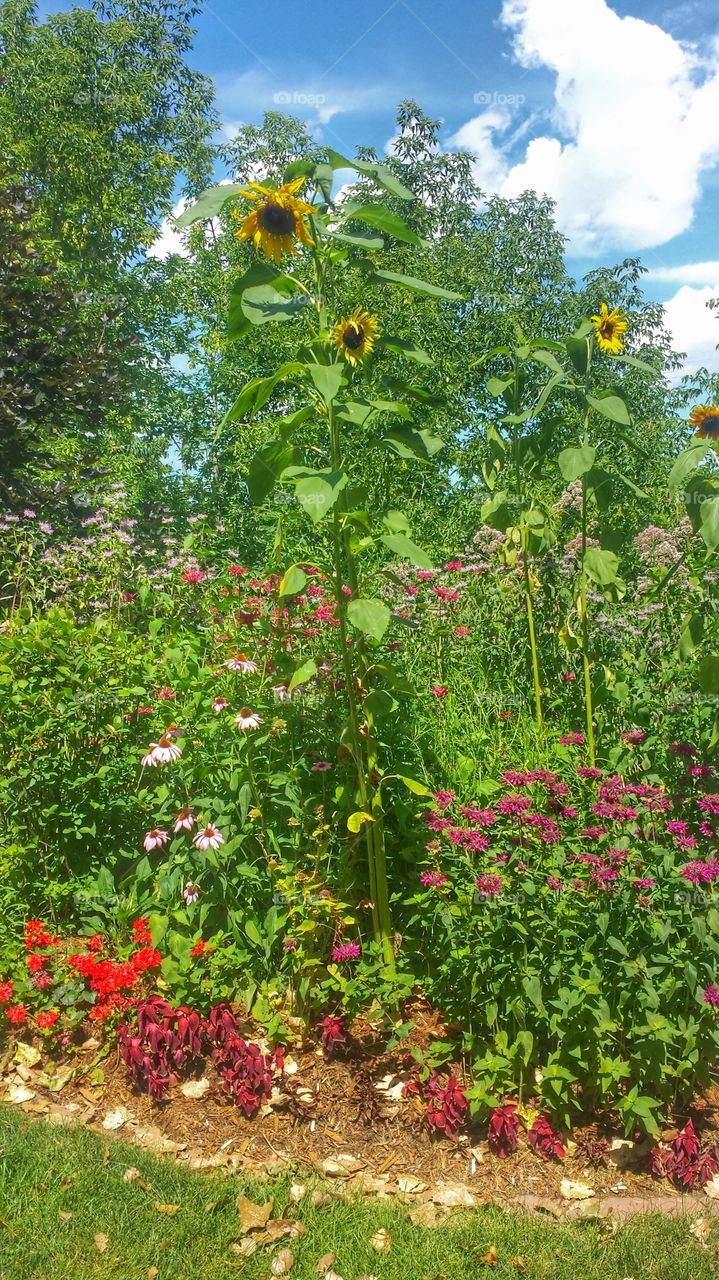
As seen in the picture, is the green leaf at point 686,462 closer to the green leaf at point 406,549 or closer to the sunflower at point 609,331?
the green leaf at point 406,549

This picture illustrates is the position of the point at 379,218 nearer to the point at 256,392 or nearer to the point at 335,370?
the point at 335,370

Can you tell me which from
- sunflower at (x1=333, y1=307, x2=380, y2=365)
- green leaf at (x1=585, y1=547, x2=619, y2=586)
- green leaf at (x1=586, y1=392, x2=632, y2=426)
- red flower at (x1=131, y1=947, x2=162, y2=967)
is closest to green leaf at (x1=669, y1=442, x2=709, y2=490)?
green leaf at (x1=586, y1=392, x2=632, y2=426)

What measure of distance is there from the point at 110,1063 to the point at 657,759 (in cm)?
219

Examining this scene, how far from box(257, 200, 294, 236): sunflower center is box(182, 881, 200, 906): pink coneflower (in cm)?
212

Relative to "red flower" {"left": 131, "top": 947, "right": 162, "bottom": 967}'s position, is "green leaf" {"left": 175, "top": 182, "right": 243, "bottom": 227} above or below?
above

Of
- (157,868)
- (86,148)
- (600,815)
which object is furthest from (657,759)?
(86,148)

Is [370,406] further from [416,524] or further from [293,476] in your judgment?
[416,524]

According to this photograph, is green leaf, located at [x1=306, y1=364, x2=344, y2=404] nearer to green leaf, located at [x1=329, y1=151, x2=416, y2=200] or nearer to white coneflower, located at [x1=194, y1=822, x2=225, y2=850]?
green leaf, located at [x1=329, y1=151, x2=416, y2=200]

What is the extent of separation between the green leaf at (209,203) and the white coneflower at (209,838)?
6.13 ft

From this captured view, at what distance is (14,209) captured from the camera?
8.51 meters

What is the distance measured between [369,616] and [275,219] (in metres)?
1.17

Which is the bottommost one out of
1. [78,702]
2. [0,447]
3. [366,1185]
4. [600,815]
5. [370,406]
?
[366,1185]

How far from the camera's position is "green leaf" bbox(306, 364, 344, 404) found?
2490 millimetres

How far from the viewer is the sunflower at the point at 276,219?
261 cm
